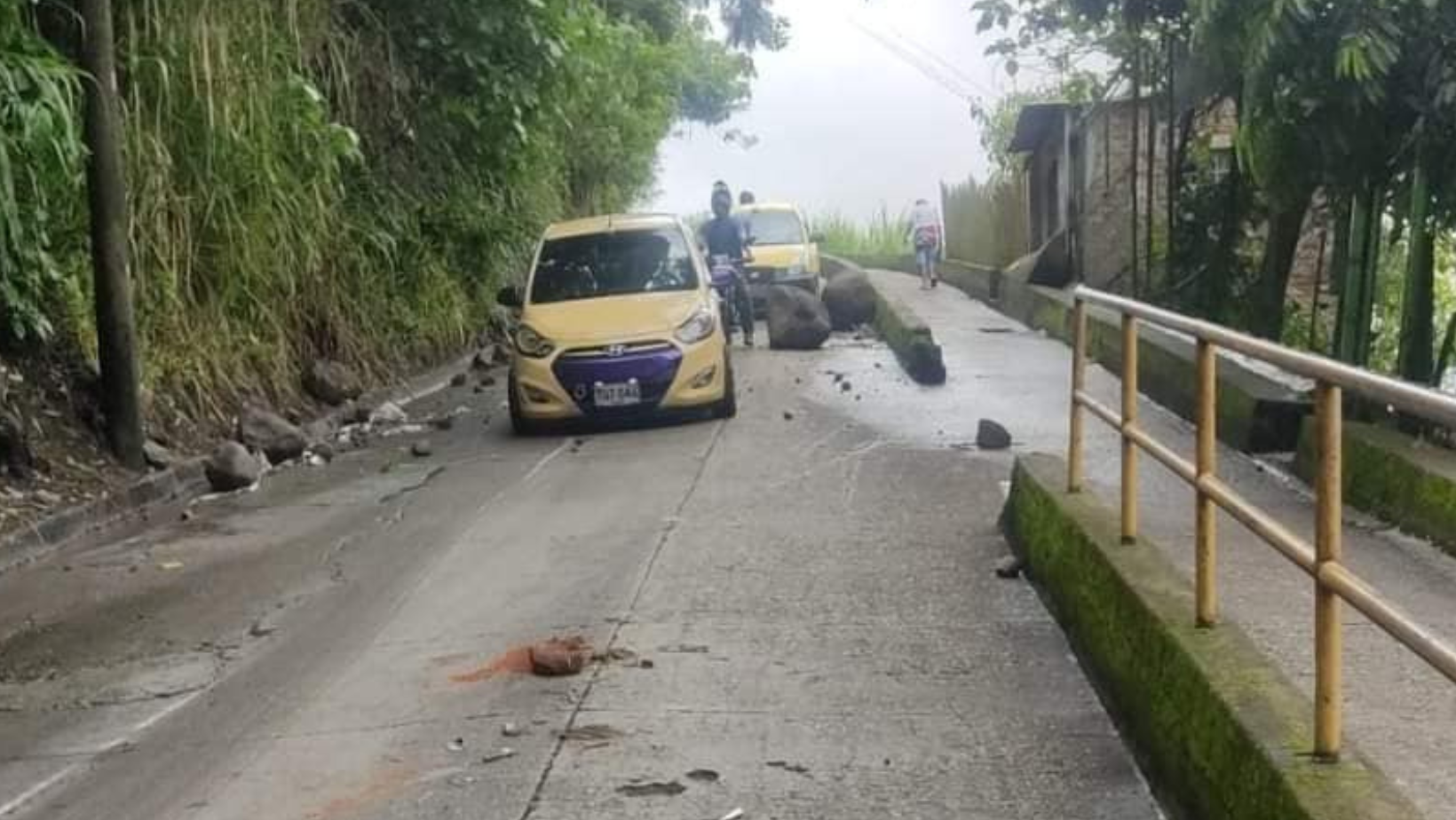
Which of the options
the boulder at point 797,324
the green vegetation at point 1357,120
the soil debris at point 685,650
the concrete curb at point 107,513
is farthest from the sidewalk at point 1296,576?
the concrete curb at point 107,513

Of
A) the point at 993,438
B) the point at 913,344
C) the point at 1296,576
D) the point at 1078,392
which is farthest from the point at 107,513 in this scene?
the point at 913,344

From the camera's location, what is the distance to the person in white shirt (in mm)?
34031

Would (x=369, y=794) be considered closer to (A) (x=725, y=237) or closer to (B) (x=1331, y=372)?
(B) (x=1331, y=372)

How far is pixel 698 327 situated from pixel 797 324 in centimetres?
701

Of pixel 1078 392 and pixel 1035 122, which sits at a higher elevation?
pixel 1035 122

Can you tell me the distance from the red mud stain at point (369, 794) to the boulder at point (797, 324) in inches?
633

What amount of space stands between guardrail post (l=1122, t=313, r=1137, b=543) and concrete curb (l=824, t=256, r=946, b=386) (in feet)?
34.6

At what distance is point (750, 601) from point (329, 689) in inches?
77.4

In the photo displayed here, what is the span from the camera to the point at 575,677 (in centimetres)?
680

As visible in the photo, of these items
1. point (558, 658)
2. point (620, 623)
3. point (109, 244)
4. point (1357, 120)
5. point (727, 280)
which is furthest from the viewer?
point (727, 280)

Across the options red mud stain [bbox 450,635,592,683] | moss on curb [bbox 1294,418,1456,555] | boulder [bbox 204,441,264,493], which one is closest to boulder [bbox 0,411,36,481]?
boulder [bbox 204,441,264,493]

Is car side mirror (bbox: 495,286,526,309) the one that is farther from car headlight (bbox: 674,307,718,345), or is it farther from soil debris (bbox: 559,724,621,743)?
soil debris (bbox: 559,724,621,743)

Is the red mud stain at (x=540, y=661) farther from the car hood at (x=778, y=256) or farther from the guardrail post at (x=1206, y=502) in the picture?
the car hood at (x=778, y=256)

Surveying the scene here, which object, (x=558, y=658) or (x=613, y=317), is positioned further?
(x=613, y=317)
